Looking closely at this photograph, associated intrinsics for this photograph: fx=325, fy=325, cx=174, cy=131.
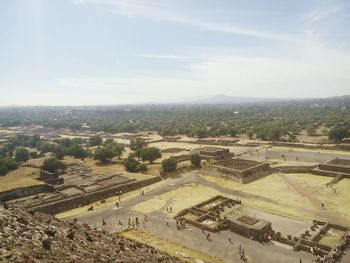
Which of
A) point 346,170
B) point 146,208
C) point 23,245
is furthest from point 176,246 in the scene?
point 346,170

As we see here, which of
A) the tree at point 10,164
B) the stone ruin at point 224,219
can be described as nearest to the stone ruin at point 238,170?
the stone ruin at point 224,219

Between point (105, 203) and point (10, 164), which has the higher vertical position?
point (10, 164)

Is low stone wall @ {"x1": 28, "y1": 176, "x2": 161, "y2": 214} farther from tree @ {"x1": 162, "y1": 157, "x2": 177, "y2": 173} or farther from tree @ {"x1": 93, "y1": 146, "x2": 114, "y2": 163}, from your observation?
tree @ {"x1": 93, "y1": 146, "x2": 114, "y2": 163}

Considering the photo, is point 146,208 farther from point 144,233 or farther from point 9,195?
point 9,195

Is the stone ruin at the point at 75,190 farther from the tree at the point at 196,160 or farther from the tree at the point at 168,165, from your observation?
the tree at the point at 196,160

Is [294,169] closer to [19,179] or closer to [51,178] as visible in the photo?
[51,178]

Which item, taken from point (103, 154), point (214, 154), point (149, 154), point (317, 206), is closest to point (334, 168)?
point (317, 206)

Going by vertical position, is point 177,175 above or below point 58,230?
below
